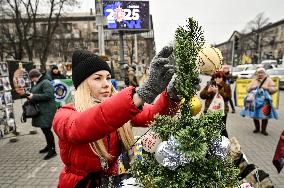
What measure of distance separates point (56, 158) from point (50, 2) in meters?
25.5

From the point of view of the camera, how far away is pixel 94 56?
1810mm

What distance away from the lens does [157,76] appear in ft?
4.03

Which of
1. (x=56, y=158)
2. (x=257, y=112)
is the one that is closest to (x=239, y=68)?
(x=257, y=112)

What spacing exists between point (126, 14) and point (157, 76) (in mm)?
18039

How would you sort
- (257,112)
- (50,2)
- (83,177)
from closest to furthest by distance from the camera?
(83,177) → (257,112) → (50,2)

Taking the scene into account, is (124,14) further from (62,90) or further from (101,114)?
(101,114)

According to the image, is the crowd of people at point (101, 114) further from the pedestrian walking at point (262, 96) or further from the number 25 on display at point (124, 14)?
the number 25 on display at point (124, 14)

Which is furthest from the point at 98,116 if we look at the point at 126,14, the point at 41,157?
the point at 126,14

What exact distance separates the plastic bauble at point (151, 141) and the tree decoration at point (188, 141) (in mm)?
101

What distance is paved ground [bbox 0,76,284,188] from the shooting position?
4.94 m

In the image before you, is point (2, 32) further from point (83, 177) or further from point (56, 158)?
point (83, 177)

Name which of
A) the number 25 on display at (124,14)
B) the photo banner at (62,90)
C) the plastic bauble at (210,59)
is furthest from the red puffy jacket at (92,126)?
the number 25 on display at (124,14)

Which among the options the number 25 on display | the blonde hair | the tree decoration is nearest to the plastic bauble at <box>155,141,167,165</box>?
the tree decoration

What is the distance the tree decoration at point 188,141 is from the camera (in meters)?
1.18
